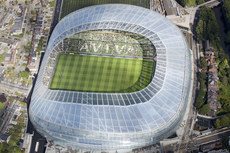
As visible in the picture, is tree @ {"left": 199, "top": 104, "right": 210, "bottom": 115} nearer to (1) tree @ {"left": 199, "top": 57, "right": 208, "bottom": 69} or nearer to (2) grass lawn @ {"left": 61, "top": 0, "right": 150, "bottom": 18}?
(1) tree @ {"left": 199, "top": 57, "right": 208, "bottom": 69}

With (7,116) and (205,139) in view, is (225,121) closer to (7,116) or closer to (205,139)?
(205,139)

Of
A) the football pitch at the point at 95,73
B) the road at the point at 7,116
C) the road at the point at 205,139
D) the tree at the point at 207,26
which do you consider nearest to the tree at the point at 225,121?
the road at the point at 205,139

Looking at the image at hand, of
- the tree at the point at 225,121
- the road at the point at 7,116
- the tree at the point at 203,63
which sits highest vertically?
the tree at the point at 203,63

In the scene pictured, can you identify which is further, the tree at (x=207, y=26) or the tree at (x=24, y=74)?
the tree at (x=24, y=74)

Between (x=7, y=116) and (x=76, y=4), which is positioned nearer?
(x=7, y=116)

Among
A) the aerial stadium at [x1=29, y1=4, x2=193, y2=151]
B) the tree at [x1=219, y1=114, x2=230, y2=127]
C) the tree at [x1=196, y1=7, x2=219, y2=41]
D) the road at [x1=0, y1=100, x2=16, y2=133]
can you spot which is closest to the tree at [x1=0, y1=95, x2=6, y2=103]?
the road at [x1=0, y1=100, x2=16, y2=133]

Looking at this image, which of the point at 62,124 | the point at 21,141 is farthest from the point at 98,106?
the point at 21,141

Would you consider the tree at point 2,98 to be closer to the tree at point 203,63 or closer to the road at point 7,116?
the road at point 7,116

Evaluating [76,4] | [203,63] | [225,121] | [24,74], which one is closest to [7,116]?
[24,74]
